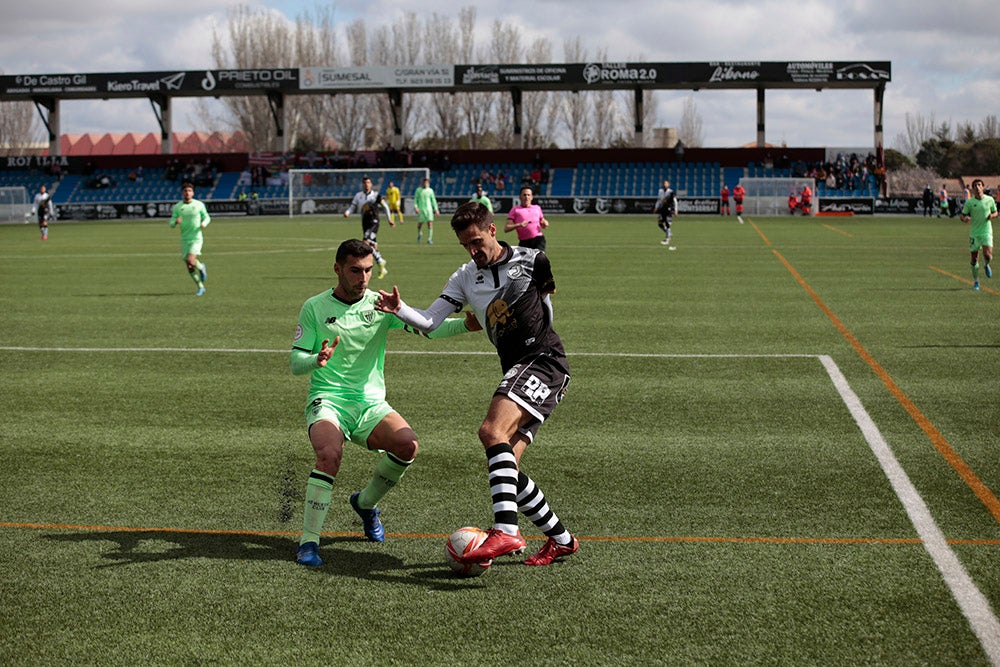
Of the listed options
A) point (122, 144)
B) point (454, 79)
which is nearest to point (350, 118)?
point (454, 79)

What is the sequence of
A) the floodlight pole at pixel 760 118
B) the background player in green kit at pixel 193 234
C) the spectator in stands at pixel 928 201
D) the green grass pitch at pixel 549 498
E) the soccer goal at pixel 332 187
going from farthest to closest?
the floodlight pole at pixel 760 118
the soccer goal at pixel 332 187
the spectator in stands at pixel 928 201
the background player in green kit at pixel 193 234
the green grass pitch at pixel 549 498

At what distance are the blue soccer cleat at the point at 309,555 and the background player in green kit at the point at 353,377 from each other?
60 mm

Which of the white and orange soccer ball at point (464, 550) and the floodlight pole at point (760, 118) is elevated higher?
the floodlight pole at point (760, 118)

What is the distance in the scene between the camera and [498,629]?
539 cm

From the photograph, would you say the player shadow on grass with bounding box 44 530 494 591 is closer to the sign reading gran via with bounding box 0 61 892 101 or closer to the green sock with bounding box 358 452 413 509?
the green sock with bounding box 358 452 413 509

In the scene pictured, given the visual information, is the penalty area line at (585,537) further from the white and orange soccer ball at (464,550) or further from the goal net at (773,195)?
the goal net at (773,195)

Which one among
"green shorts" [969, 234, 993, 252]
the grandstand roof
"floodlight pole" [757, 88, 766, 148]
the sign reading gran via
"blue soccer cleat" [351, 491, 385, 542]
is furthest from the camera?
the grandstand roof

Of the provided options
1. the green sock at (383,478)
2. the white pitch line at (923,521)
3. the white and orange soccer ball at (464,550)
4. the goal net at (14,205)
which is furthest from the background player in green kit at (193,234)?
the goal net at (14,205)

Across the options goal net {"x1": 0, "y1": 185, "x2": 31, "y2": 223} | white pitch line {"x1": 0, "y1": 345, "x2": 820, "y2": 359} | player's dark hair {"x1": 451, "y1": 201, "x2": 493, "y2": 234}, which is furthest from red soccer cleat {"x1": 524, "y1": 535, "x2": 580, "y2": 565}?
goal net {"x1": 0, "y1": 185, "x2": 31, "y2": 223}

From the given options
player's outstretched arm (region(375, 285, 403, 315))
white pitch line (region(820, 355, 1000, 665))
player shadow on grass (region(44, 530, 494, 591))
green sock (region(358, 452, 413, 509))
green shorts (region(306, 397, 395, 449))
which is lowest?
white pitch line (region(820, 355, 1000, 665))

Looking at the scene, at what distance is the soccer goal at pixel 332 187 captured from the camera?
65125 millimetres

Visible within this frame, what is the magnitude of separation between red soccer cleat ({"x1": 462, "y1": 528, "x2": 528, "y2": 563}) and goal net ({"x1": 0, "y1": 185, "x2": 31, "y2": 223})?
68890 millimetres

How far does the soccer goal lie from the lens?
214 ft

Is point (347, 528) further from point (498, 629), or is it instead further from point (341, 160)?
point (341, 160)
